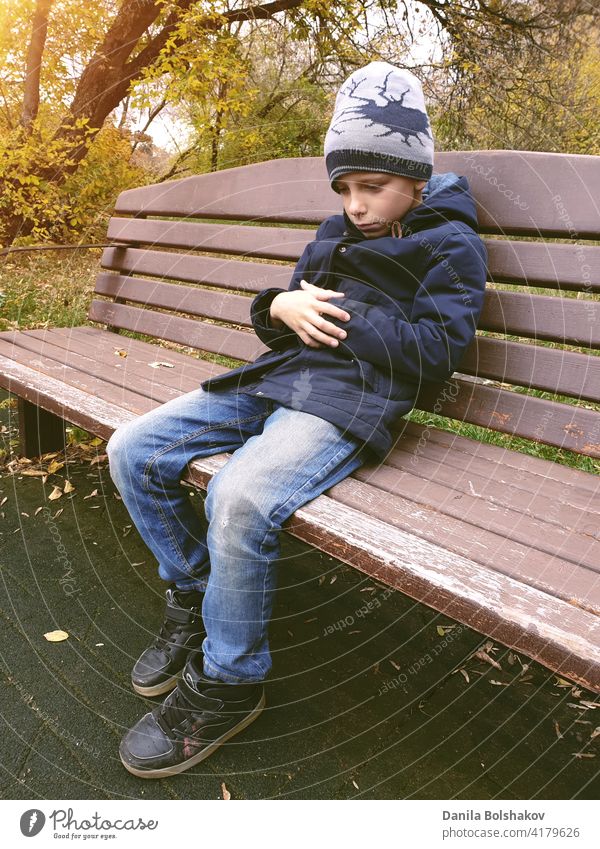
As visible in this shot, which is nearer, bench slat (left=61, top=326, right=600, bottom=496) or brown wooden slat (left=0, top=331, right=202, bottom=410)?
bench slat (left=61, top=326, right=600, bottom=496)

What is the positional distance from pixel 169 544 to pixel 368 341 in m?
0.86

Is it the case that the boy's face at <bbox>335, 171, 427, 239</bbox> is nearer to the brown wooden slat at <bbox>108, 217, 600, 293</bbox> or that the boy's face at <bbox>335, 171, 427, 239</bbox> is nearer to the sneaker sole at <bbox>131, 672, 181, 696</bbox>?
the brown wooden slat at <bbox>108, 217, 600, 293</bbox>

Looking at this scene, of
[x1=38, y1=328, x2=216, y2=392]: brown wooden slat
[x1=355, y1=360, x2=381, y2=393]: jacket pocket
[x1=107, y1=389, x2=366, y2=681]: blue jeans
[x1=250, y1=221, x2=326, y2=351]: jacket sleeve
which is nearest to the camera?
[x1=107, y1=389, x2=366, y2=681]: blue jeans

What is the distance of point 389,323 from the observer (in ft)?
5.60

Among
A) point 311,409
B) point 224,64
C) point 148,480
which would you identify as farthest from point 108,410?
point 224,64

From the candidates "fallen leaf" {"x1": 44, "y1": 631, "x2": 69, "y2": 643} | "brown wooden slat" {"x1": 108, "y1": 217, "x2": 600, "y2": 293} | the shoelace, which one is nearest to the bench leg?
"brown wooden slat" {"x1": 108, "y1": 217, "x2": 600, "y2": 293}

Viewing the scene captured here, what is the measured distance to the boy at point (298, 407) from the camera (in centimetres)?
159

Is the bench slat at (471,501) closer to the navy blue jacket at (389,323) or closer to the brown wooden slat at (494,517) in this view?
the brown wooden slat at (494,517)

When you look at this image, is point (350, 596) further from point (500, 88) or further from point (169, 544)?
point (500, 88)

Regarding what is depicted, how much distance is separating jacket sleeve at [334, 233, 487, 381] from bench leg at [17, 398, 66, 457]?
2095mm

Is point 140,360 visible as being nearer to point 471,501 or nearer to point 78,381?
point 78,381

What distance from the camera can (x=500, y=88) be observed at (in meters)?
6.61

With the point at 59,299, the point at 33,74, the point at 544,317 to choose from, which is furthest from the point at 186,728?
the point at 33,74

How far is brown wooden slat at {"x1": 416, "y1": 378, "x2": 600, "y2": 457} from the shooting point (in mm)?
1891
